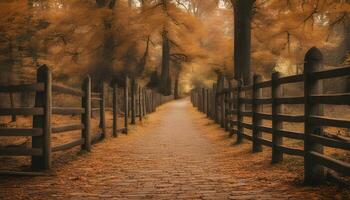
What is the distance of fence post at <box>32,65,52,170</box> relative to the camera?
6.62 meters

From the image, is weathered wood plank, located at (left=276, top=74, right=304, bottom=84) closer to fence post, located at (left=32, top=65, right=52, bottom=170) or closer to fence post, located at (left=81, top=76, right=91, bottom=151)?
fence post, located at (left=32, top=65, right=52, bottom=170)

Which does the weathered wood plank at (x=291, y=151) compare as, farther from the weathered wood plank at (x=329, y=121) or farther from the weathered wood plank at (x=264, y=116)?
the weathered wood plank at (x=264, y=116)

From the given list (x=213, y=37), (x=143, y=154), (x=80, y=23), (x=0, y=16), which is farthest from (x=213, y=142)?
(x=213, y=37)

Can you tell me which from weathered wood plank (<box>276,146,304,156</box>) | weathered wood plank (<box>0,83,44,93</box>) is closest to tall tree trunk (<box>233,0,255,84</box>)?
weathered wood plank (<box>276,146,304,156</box>)

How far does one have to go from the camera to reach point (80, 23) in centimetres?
2294

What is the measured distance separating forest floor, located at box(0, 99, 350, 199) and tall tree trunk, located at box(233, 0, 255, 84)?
7627 mm

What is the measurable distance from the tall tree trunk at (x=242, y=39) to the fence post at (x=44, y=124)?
11426mm

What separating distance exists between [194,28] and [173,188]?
82.4 feet

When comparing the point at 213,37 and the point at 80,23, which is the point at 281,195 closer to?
the point at 80,23

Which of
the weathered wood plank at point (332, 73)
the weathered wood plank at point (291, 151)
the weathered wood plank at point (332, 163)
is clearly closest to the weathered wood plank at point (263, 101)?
the weathered wood plank at point (291, 151)

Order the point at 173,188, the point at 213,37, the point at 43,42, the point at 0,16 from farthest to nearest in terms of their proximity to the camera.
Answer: the point at 213,37, the point at 43,42, the point at 0,16, the point at 173,188

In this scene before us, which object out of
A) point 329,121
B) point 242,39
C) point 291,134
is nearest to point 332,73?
point 329,121

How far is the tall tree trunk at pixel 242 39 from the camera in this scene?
1717 cm

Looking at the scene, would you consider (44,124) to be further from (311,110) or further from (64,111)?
(311,110)
